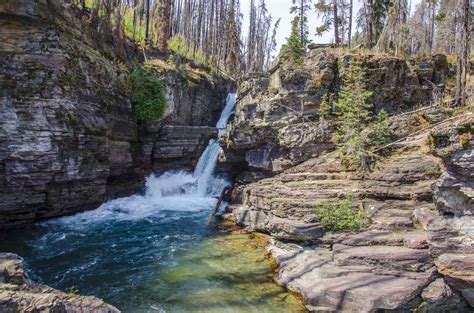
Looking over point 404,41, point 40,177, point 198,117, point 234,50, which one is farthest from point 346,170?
point 234,50

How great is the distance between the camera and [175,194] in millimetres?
22922

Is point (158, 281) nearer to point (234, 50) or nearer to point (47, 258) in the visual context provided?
point (47, 258)

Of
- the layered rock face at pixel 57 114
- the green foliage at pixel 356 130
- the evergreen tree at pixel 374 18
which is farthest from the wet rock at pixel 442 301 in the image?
the evergreen tree at pixel 374 18

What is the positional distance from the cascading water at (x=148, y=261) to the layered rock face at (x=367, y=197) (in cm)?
138

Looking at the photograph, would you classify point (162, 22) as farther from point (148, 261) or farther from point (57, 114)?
point (148, 261)

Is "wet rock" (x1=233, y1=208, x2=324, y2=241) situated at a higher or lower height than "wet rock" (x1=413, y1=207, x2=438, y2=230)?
lower

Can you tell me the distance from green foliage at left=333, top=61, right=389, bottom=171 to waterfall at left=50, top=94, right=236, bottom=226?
362 inches

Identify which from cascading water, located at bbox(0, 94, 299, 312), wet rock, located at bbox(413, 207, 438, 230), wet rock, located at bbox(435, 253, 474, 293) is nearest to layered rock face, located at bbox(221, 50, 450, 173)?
cascading water, located at bbox(0, 94, 299, 312)

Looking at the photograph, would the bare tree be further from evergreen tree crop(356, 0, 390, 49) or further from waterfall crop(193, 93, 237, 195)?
waterfall crop(193, 93, 237, 195)

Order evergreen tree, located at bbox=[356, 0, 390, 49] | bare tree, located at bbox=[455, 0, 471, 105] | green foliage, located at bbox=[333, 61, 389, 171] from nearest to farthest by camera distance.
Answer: green foliage, located at bbox=[333, 61, 389, 171], bare tree, located at bbox=[455, 0, 471, 105], evergreen tree, located at bbox=[356, 0, 390, 49]

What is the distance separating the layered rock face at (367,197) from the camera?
8586mm

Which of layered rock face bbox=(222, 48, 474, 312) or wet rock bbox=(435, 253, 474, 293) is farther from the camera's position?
layered rock face bbox=(222, 48, 474, 312)

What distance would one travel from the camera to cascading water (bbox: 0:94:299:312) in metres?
9.52

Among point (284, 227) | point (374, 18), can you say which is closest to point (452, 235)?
point (284, 227)
